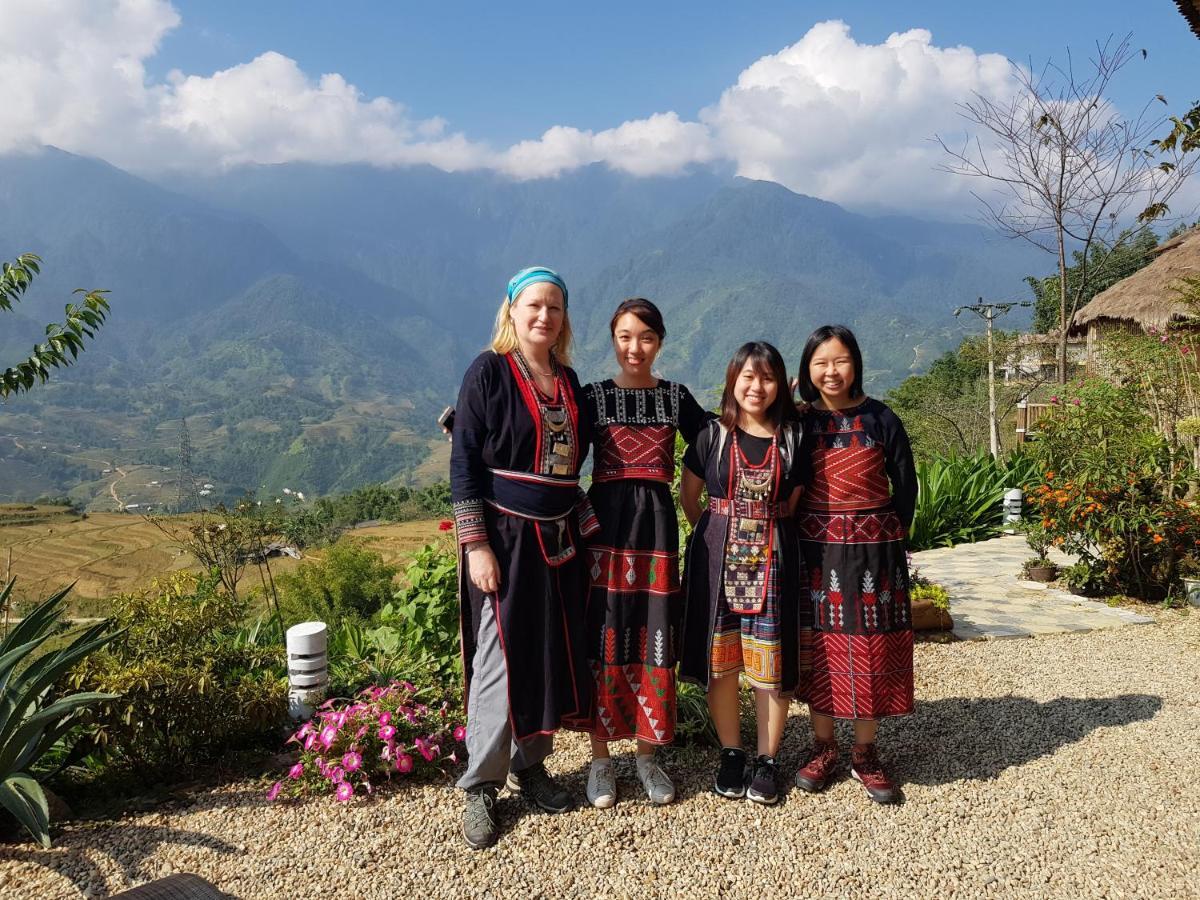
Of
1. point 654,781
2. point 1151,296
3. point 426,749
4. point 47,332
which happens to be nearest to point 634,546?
point 654,781

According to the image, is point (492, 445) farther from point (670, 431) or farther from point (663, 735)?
point (663, 735)

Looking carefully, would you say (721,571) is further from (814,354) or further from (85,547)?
(85,547)

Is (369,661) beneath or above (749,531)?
beneath

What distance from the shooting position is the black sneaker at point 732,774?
2.86 m

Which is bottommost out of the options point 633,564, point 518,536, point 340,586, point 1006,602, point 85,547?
point 85,547

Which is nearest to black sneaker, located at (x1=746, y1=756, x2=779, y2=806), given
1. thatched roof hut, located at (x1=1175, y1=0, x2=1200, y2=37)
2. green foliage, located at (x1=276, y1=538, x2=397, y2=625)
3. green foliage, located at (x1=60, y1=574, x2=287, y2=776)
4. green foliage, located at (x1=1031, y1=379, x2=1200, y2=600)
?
green foliage, located at (x1=60, y1=574, x2=287, y2=776)

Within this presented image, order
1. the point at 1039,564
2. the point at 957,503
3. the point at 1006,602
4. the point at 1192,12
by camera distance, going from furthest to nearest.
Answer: the point at 957,503
the point at 1039,564
the point at 1006,602
the point at 1192,12

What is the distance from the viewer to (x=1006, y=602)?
606 cm

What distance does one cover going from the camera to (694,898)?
2.35m

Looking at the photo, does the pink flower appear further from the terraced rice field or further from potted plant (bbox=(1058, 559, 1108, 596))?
the terraced rice field

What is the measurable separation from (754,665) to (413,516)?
33399 mm

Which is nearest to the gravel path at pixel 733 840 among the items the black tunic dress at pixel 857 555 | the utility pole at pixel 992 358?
the black tunic dress at pixel 857 555

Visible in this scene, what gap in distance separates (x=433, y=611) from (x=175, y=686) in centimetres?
110

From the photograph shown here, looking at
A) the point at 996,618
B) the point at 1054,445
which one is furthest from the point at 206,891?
the point at 1054,445
